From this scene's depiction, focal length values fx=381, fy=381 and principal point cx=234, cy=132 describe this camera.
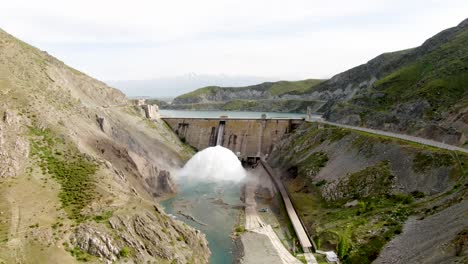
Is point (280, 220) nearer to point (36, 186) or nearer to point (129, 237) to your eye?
point (129, 237)

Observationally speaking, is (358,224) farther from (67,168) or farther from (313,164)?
(67,168)

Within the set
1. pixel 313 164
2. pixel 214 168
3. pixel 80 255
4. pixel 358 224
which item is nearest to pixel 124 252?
pixel 80 255

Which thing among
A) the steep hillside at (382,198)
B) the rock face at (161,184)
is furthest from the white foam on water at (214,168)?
the steep hillside at (382,198)

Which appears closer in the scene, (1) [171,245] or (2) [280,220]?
(1) [171,245]

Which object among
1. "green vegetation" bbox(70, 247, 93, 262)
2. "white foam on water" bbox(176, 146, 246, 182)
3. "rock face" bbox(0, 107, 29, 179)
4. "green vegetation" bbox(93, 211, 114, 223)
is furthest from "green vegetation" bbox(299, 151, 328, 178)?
"rock face" bbox(0, 107, 29, 179)

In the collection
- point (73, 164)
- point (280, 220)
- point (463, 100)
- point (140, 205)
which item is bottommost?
point (280, 220)

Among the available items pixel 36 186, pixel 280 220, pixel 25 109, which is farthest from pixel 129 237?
pixel 25 109

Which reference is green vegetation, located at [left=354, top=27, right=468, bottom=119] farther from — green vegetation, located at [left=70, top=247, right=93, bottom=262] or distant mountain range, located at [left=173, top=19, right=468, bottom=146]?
green vegetation, located at [left=70, top=247, right=93, bottom=262]
